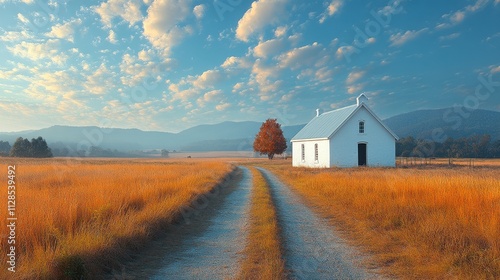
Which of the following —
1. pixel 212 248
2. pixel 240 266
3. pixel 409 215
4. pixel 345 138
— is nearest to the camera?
pixel 240 266

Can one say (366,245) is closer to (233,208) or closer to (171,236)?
(171,236)

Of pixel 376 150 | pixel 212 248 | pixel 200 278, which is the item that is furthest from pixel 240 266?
pixel 376 150

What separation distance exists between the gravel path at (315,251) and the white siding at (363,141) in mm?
25157

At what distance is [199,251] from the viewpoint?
6.84 meters

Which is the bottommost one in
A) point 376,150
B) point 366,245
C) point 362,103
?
point 366,245

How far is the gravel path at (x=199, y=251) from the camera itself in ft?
18.2

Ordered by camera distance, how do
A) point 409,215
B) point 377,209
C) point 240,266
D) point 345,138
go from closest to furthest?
1. point 240,266
2. point 409,215
3. point 377,209
4. point 345,138

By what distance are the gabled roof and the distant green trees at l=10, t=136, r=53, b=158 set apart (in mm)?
77464

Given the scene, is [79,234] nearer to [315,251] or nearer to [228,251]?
[228,251]

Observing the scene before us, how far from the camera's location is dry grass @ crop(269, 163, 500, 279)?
18.3 ft

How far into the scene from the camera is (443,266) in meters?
5.49

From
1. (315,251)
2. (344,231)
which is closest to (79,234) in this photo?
(315,251)

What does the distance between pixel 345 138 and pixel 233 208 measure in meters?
25.6

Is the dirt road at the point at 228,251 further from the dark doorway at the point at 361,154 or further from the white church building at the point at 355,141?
the dark doorway at the point at 361,154
